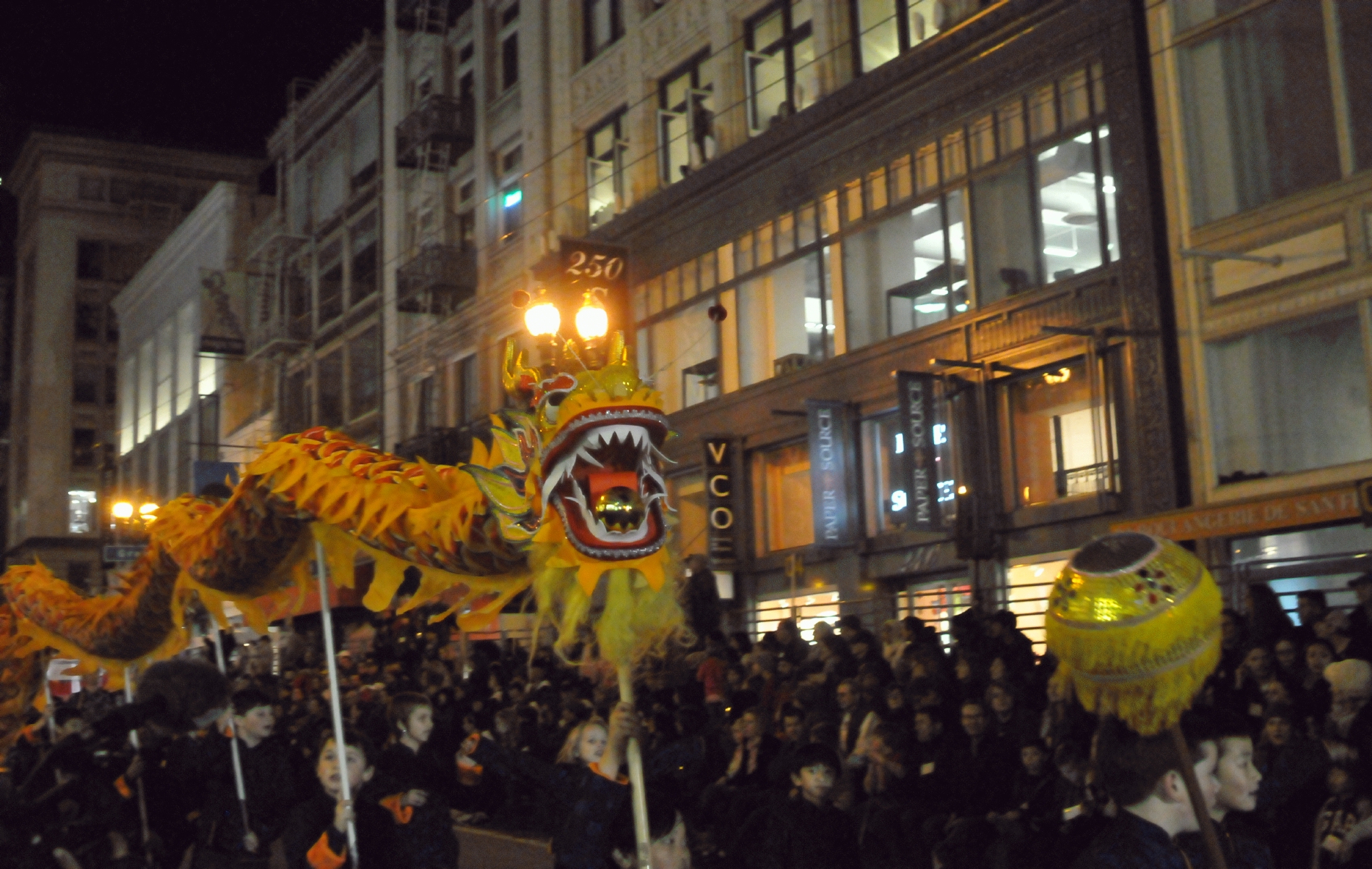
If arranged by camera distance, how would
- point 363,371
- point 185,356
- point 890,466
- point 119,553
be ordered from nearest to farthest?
point 890,466 < point 119,553 < point 363,371 < point 185,356

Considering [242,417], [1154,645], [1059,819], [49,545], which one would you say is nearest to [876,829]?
[1059,819]

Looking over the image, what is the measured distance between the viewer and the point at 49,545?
56.6 meters

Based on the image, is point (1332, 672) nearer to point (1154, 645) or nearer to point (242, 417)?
point (1154, 645)

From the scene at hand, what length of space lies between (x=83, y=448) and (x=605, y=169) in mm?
40438

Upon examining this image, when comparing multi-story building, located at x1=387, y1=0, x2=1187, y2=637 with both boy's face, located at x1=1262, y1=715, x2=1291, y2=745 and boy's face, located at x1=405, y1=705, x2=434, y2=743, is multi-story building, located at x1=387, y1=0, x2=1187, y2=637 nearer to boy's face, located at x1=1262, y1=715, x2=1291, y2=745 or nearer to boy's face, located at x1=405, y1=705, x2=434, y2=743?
boy's face, located at x1=1262, y1=715, x2=1291, y2=745

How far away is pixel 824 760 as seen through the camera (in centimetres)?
716

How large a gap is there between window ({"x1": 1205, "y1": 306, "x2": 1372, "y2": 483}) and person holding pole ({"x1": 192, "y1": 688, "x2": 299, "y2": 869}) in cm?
1069

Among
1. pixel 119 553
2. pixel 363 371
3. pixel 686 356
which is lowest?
pixel 119 553

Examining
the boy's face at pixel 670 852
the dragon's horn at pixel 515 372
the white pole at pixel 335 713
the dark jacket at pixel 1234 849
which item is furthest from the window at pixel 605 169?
the dark jacket at pixel 1234 849

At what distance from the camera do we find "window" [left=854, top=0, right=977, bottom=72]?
738 inches

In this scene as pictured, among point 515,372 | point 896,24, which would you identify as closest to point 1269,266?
point 896,24

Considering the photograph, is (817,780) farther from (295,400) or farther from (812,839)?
(295,400)

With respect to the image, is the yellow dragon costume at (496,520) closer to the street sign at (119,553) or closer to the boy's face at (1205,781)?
the boy's face at (1205,781)

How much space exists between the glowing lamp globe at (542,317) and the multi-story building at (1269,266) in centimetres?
608
